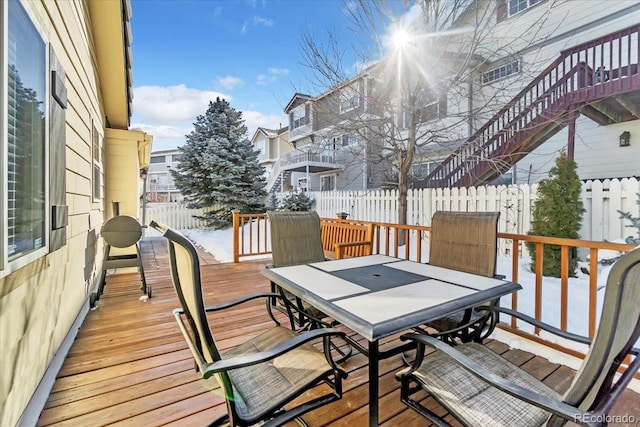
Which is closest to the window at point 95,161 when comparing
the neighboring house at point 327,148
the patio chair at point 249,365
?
the patio chair at point 249,365

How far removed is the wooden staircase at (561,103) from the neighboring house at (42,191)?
20.7ft

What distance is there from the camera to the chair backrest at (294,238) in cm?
297

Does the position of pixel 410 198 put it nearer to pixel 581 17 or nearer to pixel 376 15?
pixel 376 15

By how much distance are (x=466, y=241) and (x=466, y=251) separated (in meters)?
0.09

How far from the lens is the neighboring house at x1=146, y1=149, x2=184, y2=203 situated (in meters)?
24.2

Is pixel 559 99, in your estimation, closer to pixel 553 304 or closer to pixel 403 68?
pixel 403 68

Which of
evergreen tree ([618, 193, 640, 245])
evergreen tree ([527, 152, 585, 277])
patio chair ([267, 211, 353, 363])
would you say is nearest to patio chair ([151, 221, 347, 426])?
patio chair ([267, 211, 353, 363])

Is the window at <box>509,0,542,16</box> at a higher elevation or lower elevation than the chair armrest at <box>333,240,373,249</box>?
higher

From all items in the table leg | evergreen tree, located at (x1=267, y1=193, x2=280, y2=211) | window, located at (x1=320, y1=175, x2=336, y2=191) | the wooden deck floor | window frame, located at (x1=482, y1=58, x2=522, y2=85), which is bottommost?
the wooden deck floor

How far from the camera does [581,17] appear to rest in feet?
25.8

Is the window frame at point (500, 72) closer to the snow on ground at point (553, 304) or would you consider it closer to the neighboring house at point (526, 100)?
the neighboring house at point (526, 100)

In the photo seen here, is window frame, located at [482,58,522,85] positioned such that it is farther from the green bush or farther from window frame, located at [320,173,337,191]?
window frame, located at [320,173,337,191]

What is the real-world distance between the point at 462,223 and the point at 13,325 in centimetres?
301

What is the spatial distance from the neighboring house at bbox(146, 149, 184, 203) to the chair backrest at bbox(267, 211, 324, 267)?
22.1 m
